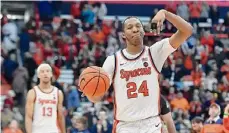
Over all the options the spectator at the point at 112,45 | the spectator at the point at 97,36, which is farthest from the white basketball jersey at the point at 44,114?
the spectator at the point at 97,36

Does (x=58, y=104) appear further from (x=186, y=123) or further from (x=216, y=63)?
(x=216, y=63)

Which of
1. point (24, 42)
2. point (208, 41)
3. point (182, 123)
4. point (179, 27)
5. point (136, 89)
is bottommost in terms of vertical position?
point (182, 123)

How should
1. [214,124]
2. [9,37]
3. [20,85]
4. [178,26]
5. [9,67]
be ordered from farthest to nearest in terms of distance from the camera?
[9,37]
[9,67]
[20,85]
[214,124]
[178,26]

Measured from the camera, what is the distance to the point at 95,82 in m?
6.89

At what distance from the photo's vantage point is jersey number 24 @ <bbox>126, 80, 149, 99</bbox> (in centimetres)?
690

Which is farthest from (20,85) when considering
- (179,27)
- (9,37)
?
(179,27)

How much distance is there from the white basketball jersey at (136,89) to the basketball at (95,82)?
189 mm

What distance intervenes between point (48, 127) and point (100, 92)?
375cm

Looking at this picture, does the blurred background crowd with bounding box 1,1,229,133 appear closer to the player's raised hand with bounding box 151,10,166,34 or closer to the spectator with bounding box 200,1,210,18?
the spectator with bounding box 200,1,210,18

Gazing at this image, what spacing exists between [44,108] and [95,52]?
11.1m

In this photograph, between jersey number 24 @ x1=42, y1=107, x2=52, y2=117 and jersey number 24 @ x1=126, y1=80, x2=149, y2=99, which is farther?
jersey number 24 @ x1=42, y1=107, x2=52, y2=117

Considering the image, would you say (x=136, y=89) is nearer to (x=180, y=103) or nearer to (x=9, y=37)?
(x=180, y=103)

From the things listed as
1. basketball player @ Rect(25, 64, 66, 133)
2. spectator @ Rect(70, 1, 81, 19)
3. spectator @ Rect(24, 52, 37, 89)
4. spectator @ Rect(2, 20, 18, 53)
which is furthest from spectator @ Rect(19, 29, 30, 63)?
basketball player @ Rect(25, 64, 66, 133)

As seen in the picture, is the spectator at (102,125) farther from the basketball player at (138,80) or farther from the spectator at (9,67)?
the basketball player at (138,80)
